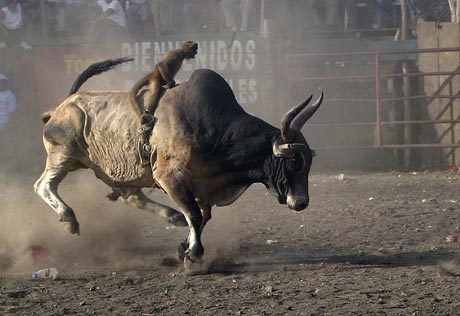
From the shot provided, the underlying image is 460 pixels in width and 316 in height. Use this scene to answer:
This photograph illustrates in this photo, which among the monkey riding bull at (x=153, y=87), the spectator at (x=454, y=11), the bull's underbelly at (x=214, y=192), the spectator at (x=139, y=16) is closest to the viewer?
the bull's underbelly at (x=214, y=192)

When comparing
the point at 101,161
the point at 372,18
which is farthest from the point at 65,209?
the point at 372,18

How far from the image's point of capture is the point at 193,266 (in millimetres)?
6504

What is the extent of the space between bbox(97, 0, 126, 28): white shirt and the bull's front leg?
30.4ft

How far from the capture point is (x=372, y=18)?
15102mm

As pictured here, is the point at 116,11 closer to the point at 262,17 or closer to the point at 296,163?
the point at 262,17

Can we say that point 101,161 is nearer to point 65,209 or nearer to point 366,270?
point 65,209

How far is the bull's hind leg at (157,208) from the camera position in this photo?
23.6 feet

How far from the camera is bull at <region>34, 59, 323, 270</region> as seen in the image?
6574mm

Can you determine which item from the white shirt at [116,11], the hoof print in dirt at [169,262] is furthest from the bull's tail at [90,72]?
the white shirt at [116,11]

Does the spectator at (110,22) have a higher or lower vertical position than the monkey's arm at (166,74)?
higher

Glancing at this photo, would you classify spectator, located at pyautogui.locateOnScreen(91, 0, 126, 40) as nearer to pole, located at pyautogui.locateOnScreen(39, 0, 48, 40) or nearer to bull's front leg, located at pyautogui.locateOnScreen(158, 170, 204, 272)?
pole, located at pyautogui.locateOnScreen(39, 0, 48, 40)

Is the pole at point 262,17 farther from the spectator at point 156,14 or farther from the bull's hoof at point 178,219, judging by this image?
the bull's hoof at point 178,219

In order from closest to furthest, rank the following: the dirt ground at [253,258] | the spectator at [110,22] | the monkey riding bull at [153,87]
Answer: the dirt ground at [253,258] → the monkey riding bull at [153,87] → the spectator at [110,22]

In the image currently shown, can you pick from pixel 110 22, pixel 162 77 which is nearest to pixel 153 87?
pixel 162 77
